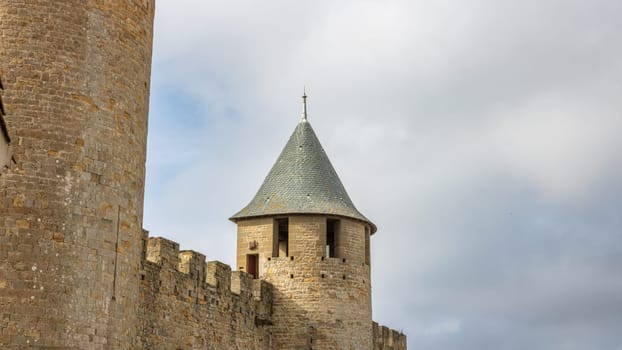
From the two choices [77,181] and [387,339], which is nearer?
[77,181]

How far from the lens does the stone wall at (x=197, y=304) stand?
57.3 ft

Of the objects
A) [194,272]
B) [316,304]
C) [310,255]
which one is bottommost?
[316,304]

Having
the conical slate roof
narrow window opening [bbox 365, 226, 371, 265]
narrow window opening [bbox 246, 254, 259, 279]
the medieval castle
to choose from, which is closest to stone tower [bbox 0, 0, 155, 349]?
the medieval castle

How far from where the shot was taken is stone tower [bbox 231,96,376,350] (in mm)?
22062

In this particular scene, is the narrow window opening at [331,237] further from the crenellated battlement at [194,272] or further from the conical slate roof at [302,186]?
the crenellated battlement at [194,272]

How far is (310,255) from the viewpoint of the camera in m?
22.4

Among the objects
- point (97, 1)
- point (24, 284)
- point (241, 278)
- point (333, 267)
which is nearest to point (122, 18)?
point (97, 1)

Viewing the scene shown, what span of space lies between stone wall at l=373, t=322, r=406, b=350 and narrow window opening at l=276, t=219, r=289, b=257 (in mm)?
3609

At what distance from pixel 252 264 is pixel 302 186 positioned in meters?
2.25

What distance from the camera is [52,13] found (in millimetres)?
13797

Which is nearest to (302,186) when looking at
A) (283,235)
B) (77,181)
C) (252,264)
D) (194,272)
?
(283,235)

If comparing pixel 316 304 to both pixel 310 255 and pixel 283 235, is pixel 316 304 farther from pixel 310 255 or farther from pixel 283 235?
pixel 283 235

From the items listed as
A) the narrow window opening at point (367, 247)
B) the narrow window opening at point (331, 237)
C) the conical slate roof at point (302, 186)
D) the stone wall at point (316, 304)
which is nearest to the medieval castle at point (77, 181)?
the stone wall at point (316, 304)

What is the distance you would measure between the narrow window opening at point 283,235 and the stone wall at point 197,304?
1272 mm
